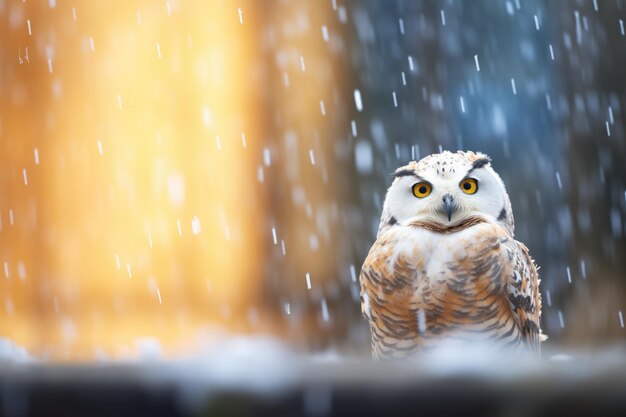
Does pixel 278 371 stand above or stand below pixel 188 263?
below

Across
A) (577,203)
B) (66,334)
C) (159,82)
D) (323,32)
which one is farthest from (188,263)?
(577,203)

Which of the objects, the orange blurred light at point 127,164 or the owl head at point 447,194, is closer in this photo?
the owl head at point 447,194

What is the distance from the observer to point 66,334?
1972 millimetres

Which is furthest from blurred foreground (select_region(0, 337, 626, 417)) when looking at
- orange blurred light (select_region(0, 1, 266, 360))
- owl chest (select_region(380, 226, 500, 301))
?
orange blurred light (select_region(0, 1, 266, 360))

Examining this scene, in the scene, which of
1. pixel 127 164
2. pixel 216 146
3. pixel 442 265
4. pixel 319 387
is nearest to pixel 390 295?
pixel 442 265

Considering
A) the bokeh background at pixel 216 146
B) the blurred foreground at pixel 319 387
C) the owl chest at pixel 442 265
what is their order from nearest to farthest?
the blurred foreground at pixel 319 387 < the owl chest at pixel 442 265 < the bokeh background at pixel 216 146

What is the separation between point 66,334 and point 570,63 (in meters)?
1.41

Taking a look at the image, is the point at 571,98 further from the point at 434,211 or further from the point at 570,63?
the point at 434,211

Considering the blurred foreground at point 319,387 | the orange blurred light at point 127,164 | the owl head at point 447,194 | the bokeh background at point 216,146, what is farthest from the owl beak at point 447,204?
the orange blurred light at point 127,164

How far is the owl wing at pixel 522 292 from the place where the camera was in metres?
0.86

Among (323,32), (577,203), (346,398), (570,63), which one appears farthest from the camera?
(323,32)

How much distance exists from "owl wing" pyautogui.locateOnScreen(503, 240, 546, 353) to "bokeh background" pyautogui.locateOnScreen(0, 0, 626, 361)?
36.9 inches

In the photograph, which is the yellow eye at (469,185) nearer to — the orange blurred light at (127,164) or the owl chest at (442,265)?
the owl chest at (442,265)

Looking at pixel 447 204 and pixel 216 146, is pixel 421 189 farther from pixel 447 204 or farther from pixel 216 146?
pixel 216 146
